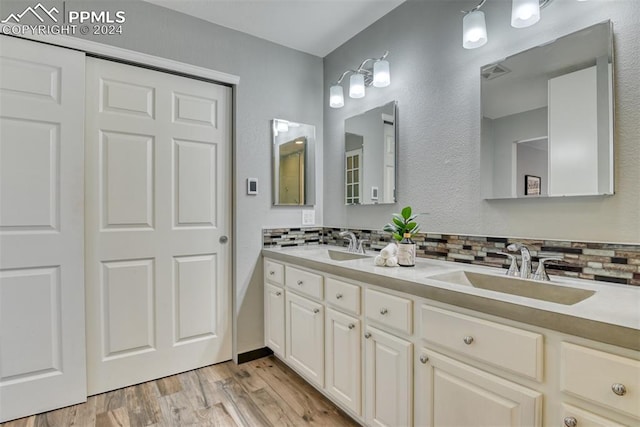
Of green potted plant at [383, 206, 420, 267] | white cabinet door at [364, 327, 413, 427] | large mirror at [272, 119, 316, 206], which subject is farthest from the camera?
large mirror at [272, 119, 316, 206]

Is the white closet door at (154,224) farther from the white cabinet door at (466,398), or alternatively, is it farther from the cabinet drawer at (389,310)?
the white cabinet door at (466,398)

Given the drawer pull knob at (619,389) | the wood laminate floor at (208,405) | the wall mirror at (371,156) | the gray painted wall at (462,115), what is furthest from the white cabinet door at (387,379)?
the wall mirror at (371,156)

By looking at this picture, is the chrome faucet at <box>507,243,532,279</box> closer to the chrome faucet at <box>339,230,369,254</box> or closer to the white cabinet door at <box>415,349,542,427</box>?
the white cabinet door at <box>415,349,542,427</box>

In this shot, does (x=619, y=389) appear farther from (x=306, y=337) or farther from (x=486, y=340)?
(x=306, y=337)

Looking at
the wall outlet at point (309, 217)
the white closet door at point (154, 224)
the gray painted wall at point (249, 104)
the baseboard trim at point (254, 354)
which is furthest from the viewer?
the wall outlet at point (309, 217)

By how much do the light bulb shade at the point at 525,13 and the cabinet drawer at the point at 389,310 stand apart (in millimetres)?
1270

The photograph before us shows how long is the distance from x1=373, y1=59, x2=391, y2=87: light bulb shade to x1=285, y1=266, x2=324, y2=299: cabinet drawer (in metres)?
1.27

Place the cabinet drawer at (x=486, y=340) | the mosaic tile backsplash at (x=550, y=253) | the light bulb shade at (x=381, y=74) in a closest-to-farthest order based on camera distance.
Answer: the cabinet drawer at (x=486, y=340) → the mosaic tile backsplash at (x=550, y=253) → the light bulb shade at (x=381, y=74)

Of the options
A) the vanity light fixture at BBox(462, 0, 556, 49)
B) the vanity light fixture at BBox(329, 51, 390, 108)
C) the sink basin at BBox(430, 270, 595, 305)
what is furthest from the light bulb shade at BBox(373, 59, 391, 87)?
the sink basin at BBox(430, 270, 595, 305)

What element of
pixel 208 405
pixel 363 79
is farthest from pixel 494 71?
pixel 208 405

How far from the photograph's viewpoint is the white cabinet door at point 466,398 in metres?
0.97

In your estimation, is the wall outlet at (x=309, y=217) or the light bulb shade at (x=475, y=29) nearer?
the light bulb shade at (x=475, y=29)

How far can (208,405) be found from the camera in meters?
1.84

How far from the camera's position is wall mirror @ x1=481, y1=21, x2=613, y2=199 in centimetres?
126
